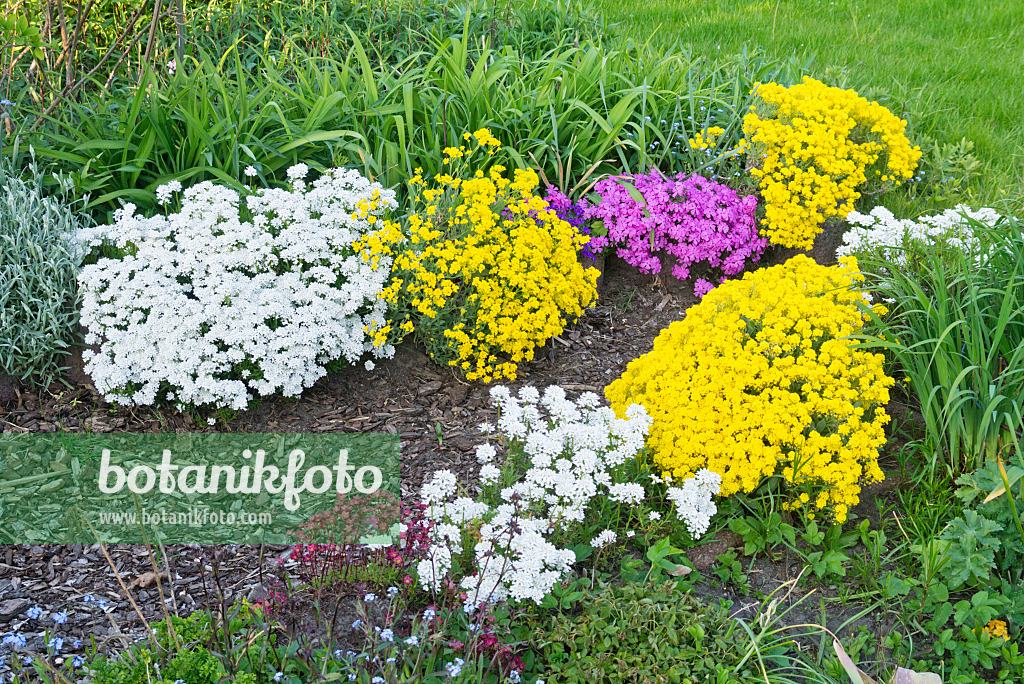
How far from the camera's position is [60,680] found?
7.02ft

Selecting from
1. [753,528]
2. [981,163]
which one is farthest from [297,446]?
[981,163]

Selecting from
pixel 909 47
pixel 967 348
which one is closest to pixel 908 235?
pixel 967 348

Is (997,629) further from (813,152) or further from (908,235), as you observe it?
(813,152)

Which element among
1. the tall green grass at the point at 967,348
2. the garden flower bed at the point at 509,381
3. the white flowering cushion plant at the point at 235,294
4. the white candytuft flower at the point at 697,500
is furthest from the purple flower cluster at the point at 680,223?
the white candytuft flower at the point at 697,500

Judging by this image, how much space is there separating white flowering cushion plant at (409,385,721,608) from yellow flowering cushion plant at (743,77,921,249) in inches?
85.5

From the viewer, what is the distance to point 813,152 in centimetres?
464

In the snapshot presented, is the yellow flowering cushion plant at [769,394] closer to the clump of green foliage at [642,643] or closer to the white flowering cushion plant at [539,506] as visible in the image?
the white flowering cushion plant at [539,506]

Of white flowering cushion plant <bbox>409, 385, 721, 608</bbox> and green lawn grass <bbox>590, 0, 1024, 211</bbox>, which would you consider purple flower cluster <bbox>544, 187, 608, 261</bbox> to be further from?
green lawn grass <bbox>590, 0, 1024, 211</bbox>

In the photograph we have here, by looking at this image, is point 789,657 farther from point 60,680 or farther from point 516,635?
point 60,680

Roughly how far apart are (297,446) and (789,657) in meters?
2.02

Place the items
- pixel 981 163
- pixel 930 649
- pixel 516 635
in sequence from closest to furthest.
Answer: pixel 516 635 < pixel 930 649 < pixel 981 163

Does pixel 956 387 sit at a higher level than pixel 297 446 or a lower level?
higher

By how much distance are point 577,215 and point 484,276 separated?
0.97m

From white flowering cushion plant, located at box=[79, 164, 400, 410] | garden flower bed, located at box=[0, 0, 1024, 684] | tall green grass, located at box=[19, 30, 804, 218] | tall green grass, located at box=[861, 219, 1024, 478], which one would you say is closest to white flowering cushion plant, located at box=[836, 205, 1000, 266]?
garden flower bed, located at box=[0, 0, 1024, 684]
